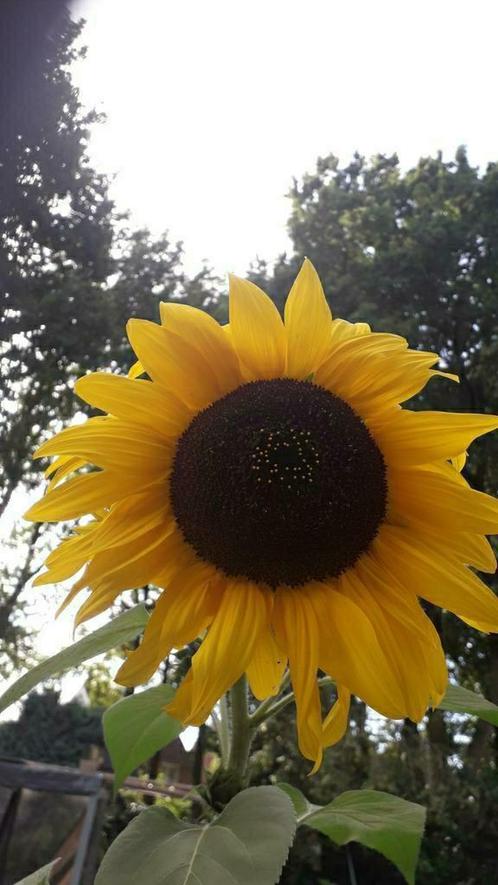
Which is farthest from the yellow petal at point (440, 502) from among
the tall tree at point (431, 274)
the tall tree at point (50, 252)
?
the tall tree at point (50, 252)

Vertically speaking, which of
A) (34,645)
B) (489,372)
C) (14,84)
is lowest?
(34,645)

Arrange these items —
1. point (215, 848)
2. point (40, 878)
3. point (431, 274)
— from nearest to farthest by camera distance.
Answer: point (215, 848)
point (40, 878)
point (431, 274)

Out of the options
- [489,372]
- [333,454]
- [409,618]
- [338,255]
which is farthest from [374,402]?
[338,255]

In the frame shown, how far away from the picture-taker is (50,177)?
33.7 feet

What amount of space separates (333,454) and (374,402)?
A: 0.07m

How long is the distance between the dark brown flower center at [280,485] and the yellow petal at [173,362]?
0.02 metres

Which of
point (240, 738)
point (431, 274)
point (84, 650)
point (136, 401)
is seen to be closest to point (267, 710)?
point (240, 738)

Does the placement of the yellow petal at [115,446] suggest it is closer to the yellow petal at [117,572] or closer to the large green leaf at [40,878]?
the yellow petal at [117,572]

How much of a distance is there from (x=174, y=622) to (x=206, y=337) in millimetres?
217

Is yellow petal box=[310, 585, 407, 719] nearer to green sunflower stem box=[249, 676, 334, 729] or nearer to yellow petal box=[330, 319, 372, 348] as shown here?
green sunflower stem box=[249, 676, 334, 729]

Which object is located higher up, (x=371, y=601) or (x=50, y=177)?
(x=50, y=177)

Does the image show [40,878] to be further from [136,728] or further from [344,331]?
[344,331]

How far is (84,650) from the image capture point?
20.9 inches

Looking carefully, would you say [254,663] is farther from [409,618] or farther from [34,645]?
[34,645]
